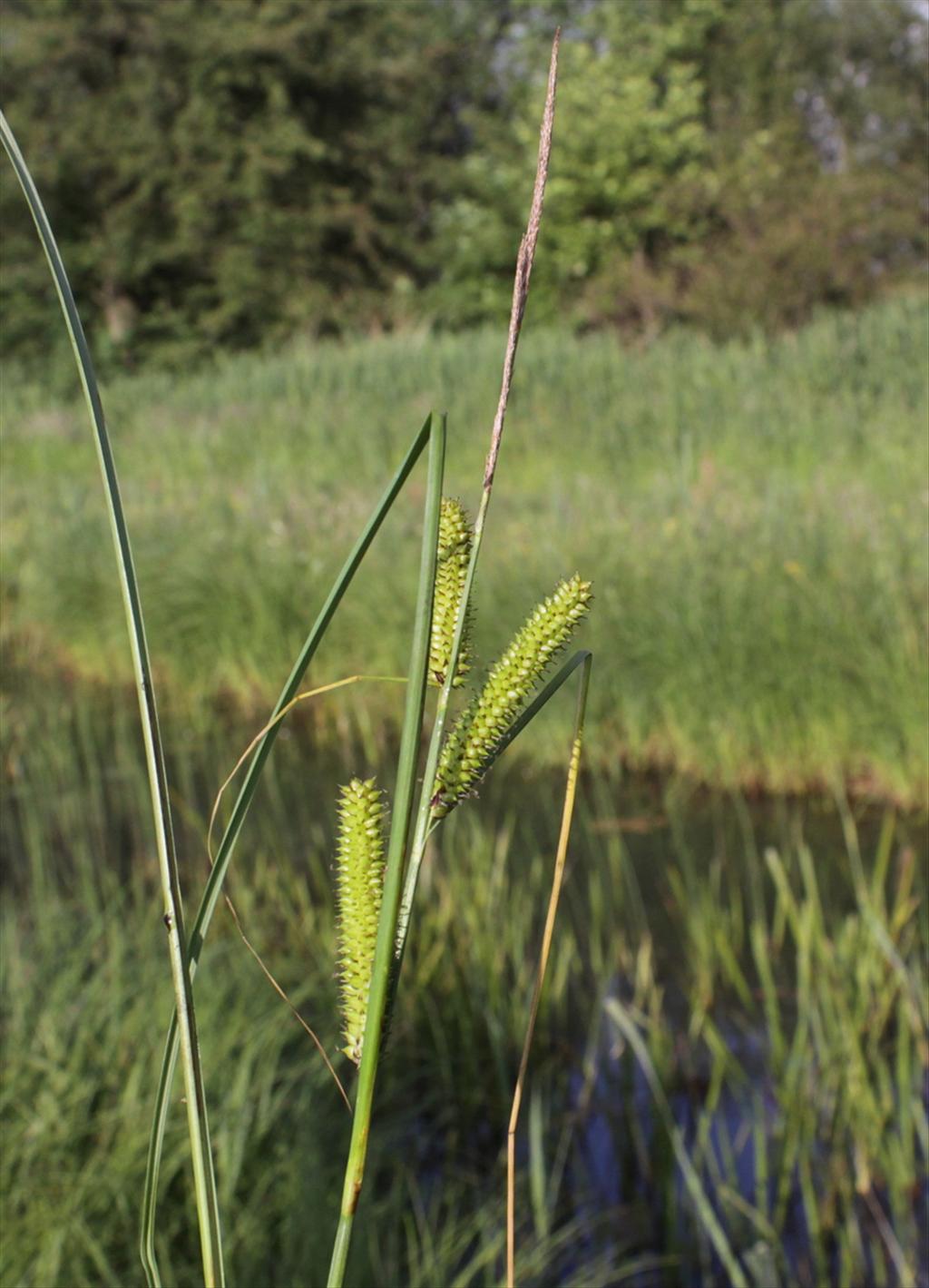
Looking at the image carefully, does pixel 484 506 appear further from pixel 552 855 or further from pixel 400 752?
pixel 552 855

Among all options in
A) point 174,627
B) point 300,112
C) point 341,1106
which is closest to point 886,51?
point 300,112

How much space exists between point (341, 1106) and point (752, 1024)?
0.82m

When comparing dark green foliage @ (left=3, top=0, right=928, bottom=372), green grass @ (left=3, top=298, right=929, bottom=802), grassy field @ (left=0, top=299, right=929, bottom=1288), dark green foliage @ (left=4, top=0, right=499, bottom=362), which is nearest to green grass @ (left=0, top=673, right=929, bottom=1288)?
grassy field @ (left=0, top=299, right=929, bottom=1288)

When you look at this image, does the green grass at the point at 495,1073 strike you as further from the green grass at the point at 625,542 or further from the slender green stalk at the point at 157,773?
the slender green stalk at the point at 157,773

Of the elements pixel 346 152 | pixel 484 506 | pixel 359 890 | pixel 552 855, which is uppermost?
pixel 346 152

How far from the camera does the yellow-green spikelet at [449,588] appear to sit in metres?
0.44

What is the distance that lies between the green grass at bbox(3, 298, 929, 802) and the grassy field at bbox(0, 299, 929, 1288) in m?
0.02

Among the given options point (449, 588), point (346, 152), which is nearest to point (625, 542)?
point (449, 588)

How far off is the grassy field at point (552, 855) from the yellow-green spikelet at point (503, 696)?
109 cm

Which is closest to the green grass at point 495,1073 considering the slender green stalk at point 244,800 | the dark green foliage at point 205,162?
the slender green stalk at point 244,800

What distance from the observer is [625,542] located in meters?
4.24

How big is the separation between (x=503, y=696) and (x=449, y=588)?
5 cm

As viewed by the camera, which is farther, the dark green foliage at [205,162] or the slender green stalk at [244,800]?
the dark green foliage at [205,162]

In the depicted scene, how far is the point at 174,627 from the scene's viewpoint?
16.3ft
